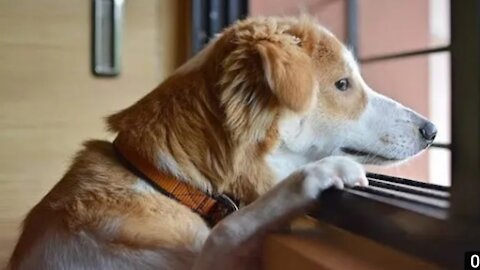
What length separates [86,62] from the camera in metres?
2.11

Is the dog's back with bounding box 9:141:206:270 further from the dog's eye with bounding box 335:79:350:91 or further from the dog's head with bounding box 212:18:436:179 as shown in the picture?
the dog's eye with bounding box 335:79:350:91

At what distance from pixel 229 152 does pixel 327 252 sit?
13.2 inches

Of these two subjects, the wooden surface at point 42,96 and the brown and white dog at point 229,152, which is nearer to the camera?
the brown and white dog at point 229,152

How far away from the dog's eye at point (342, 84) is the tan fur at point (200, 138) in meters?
0.05

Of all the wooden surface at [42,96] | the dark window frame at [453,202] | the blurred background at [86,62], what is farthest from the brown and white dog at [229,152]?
the wooden surface at [42,96]

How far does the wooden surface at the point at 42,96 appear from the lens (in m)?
2.06

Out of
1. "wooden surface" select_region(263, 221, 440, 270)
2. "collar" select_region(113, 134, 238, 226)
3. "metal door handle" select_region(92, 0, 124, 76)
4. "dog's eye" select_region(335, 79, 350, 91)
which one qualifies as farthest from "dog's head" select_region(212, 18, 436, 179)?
"metal door handle" select_region(92, 0, 124, 76)

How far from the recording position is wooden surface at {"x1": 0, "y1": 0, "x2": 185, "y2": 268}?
6.77 ft

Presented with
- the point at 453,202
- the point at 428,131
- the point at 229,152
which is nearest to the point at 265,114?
the point at 229,152

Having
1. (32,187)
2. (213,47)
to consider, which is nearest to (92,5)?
(32,187)

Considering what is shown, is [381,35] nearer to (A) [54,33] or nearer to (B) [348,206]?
(A) [54,33]

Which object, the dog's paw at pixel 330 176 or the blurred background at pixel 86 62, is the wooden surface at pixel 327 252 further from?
the blurred background at pixel 86 62

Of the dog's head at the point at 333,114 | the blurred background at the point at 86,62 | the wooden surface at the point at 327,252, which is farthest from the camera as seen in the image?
the blurred background at the point at 86,62

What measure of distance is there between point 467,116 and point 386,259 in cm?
18
